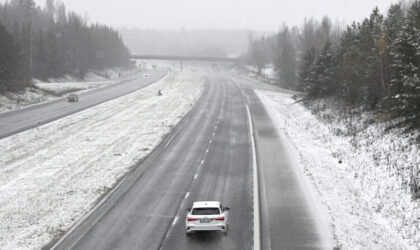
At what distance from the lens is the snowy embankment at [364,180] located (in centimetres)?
1838

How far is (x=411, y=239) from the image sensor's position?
58.2 feet

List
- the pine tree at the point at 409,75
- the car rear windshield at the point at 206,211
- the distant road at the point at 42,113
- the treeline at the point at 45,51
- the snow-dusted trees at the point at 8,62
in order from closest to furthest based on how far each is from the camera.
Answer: the car rear windshield at the point at 206,211 → the pine tree at the point at 409,75 → the distant road at the point at 42,113 → the snow-dusted trees at the point at 8,62 → the treeline at the point at 45,51

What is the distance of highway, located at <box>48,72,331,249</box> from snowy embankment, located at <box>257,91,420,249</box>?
125 cm

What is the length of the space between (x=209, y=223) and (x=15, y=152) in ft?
74.7

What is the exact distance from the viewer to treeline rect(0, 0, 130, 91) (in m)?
69.8

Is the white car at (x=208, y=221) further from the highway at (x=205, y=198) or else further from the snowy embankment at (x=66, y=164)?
the snowy embankment at (x=66, y=164)

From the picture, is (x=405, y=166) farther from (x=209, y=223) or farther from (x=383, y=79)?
(x=383, y=79)

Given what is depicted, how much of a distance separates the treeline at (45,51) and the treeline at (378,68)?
44104mm

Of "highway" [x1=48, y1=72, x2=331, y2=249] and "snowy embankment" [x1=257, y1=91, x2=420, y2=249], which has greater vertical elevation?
"snowy embankment" [x1=257, y1=91, x2=420, y2=249]

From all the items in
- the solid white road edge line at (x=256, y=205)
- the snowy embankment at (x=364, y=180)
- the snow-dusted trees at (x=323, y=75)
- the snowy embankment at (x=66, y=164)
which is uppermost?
the snow-dusted trees at (x=323, y=75)

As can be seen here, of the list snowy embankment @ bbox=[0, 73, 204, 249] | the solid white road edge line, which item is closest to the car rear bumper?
the solid white road edge line

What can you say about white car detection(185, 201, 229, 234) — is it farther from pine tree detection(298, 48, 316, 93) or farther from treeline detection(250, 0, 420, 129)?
pine tree detection(298, 48, 316, 93)

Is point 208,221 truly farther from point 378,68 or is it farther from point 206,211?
point 378,68

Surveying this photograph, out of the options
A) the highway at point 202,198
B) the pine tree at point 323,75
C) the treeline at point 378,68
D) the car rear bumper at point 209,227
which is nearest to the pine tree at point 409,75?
the treeline at point 378,68
